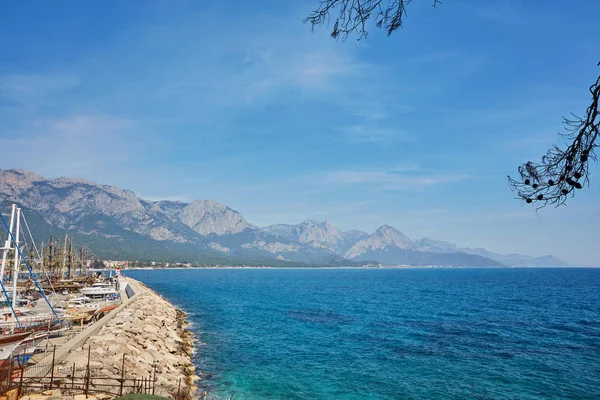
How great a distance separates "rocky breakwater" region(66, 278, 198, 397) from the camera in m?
21.2

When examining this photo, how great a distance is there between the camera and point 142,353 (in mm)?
26344

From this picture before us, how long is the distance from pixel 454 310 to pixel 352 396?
47.7m

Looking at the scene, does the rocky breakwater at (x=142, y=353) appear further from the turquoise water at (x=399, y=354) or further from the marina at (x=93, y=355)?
the turquoise water at (x=399, y=354)

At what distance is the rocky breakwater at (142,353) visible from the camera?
2116cm

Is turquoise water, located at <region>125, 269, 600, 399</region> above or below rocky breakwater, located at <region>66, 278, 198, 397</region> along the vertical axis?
below

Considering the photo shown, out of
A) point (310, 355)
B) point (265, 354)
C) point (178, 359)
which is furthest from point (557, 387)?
point (178, 359)

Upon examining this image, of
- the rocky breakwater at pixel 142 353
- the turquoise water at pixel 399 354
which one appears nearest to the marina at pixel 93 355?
the rocky breakwater at pixel 142 353

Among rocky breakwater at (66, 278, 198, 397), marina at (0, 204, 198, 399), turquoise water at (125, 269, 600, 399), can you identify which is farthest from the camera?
turquoise water at (125, 269, 600, 399)

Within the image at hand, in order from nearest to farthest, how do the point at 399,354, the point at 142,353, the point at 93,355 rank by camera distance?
the point at 93,355
the point at 142,353
the point at 399,354

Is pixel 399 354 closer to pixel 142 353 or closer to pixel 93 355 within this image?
pixel 142 353

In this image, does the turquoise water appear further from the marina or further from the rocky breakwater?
the marina

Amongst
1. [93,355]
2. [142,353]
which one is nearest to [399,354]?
[142,353]

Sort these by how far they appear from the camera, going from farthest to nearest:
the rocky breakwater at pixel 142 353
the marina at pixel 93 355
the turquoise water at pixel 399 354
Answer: the turquoise water at pixel 399 354 → the rocky breakwater at pixel 142 353 → the marina at pixel 93 355

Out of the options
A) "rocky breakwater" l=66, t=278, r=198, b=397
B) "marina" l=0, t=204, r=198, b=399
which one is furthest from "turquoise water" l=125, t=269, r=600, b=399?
"marina" l=0, t=204, r=198, b=399
